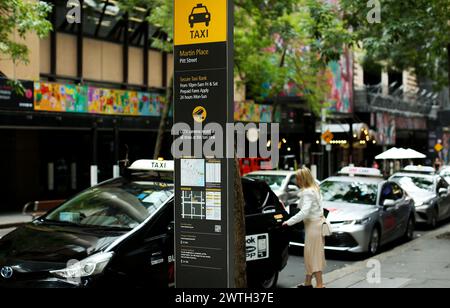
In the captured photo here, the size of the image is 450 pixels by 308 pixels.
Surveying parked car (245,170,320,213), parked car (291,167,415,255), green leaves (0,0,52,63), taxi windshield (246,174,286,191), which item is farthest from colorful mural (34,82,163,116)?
parked car (291,167,415,255)

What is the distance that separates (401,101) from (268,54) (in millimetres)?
20024

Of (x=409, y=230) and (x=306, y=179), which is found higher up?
(x=306, y=179)

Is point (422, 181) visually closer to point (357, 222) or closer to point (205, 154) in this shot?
point (357, 222)

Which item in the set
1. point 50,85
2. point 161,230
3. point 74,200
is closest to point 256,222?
point 161,230

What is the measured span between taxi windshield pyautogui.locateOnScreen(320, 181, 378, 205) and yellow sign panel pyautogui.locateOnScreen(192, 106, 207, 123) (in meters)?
8.47

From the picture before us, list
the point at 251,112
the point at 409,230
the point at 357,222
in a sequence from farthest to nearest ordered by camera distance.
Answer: the point at 251,112, the point at 409,230, the point at 357,222

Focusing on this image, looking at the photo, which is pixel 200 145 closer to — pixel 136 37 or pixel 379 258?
pixel 379 258

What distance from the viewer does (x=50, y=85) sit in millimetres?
19734

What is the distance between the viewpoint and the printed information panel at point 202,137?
5281 mm

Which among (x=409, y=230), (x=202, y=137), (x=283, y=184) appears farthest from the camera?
(x=283, y=184)

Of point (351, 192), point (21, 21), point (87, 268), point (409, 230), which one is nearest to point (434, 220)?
A: point (409, 230)

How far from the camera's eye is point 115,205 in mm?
7352

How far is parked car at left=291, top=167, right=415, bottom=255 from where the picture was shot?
11906mm

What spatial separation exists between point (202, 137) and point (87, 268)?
1945 mm
